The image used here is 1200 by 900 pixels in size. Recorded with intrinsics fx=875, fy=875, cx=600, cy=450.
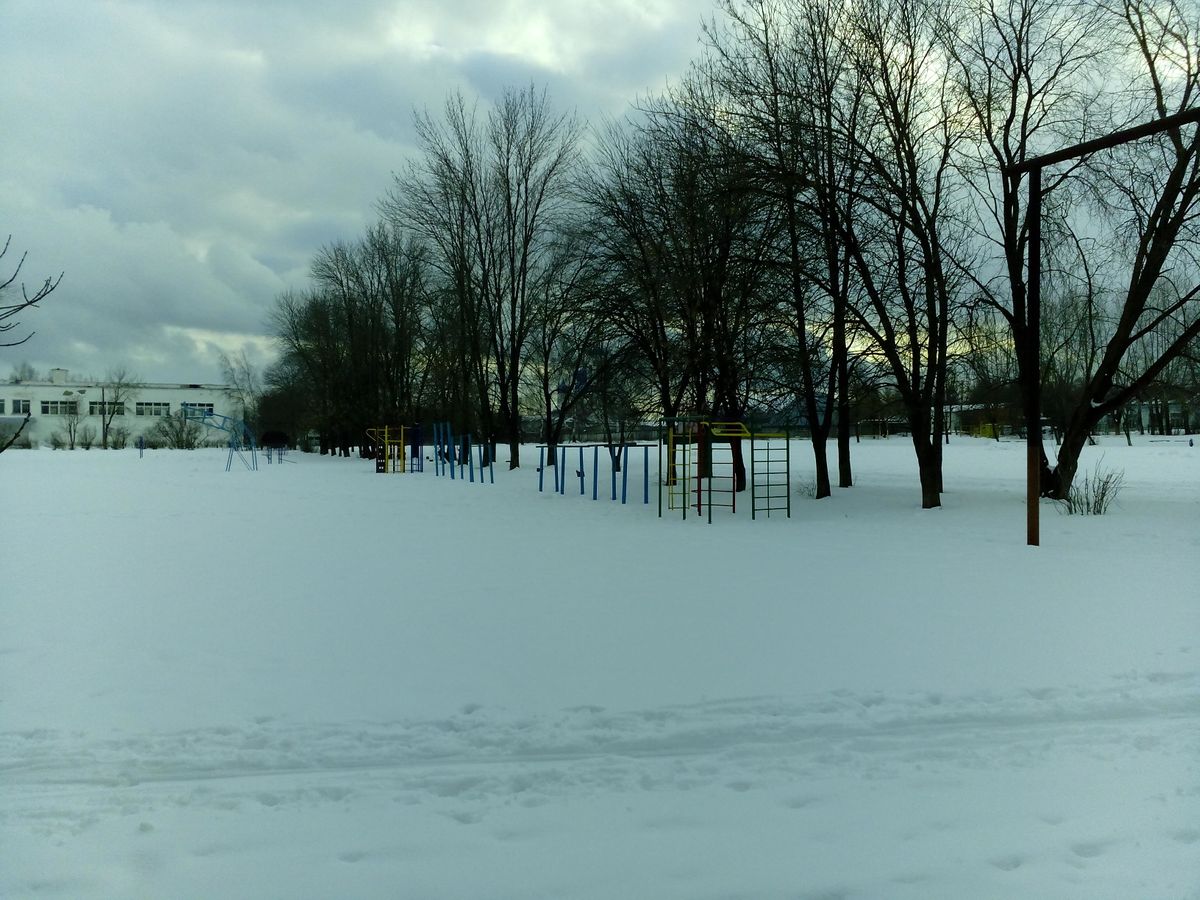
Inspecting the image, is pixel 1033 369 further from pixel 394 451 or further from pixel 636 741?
pixel 394 451

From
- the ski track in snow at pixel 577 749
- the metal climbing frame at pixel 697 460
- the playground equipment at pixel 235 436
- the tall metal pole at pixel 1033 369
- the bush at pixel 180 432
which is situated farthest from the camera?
the bush at pixel 180 432

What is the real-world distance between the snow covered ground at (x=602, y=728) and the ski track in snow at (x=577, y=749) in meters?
0.02

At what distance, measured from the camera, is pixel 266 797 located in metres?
4.02

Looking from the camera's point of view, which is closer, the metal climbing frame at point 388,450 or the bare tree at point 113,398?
the metal climbing frame at point 388,450

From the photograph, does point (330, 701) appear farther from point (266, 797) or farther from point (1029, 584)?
point (1029, 584)

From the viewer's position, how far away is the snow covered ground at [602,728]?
339cm

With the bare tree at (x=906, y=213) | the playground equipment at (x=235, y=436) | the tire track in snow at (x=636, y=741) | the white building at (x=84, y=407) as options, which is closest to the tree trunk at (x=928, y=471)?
the bare tree at (x=906, y=213)

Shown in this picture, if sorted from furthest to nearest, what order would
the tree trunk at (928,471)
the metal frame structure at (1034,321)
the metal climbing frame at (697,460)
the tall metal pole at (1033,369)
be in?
the tree trunk at (928,471), the metal climbing frame at (697,460), the tall metal pole at (1033,369), the metal frame structure at (1034,321)

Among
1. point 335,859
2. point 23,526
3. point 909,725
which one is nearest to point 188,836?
point 335,859

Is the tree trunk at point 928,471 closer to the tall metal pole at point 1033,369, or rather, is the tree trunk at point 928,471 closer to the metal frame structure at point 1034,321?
the tall metal pole at point 1033,369

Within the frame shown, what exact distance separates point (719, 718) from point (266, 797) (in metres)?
2.43

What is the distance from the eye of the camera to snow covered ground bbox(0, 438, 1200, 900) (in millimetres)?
3387

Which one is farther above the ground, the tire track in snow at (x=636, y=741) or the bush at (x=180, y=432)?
the bush at (x=180, y=432)

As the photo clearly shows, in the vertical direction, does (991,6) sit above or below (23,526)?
above
